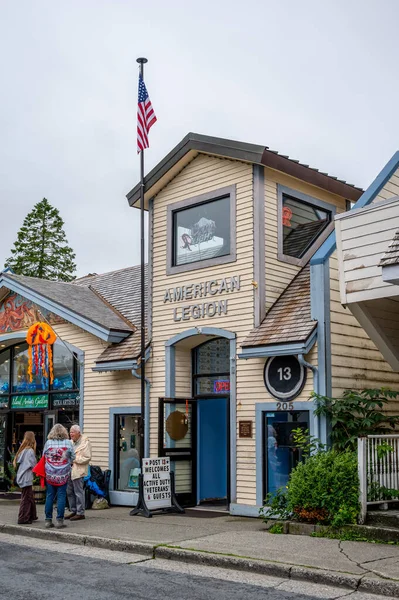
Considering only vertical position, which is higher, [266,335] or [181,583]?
[266,335]

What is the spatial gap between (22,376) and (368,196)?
10410 millimetres

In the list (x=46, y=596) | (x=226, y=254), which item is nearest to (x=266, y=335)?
(x=226, y=254)

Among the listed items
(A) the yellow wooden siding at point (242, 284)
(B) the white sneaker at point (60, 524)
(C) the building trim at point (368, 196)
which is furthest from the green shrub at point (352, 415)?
(B) the white sneaker at point (60, 524)

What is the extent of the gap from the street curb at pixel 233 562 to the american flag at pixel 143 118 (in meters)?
7.41

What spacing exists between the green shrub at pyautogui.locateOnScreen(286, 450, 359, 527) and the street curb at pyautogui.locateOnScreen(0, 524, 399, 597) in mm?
2113

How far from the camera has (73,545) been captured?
10.9 m

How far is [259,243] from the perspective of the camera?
1370 cm

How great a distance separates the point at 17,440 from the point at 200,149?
951 centimetres

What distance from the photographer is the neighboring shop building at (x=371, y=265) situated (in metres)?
10.3

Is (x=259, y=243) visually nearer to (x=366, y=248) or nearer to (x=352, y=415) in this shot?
(x=366, y=248)

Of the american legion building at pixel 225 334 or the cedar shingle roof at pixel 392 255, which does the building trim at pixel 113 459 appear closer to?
the american legion building at pixel 225 334

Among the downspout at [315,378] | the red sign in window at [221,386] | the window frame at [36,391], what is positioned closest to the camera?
the downspout at [315,378]

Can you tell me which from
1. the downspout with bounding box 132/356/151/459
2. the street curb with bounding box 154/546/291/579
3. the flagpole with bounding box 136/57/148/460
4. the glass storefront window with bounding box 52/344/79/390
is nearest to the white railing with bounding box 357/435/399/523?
the street curb with bounding box 154/546/291/579

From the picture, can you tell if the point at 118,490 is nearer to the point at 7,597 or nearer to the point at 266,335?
the point at 266,335
